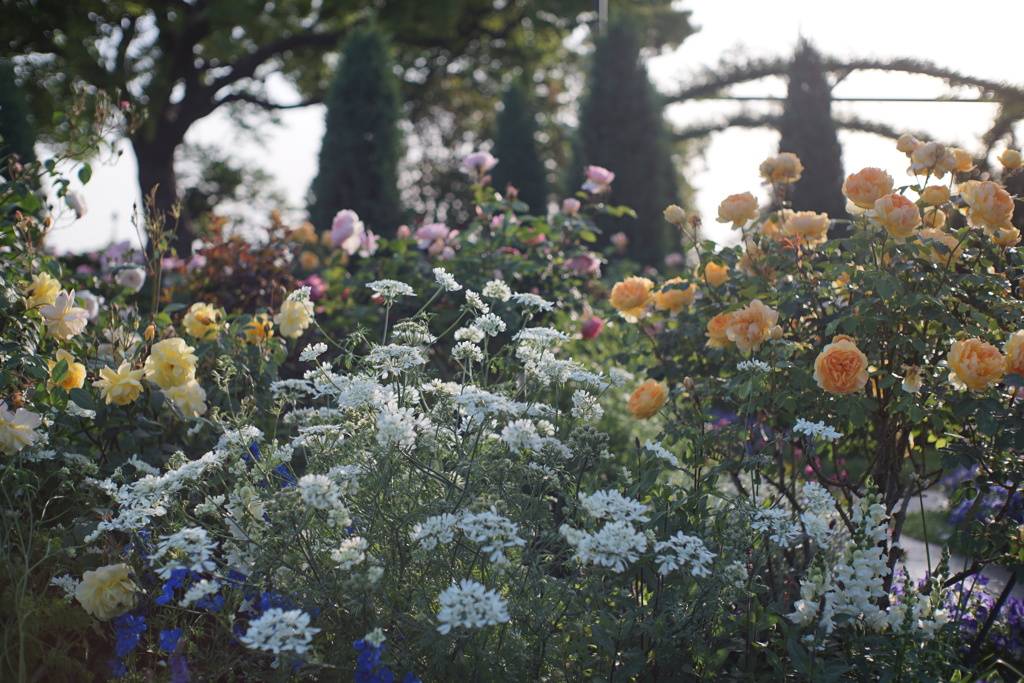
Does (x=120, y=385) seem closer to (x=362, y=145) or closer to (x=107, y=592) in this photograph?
(x=107, y=592)

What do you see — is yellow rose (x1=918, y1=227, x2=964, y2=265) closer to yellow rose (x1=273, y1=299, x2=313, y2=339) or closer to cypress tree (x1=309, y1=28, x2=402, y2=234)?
yellow rose (x1=273, y1=299, x2=313, y2=339)

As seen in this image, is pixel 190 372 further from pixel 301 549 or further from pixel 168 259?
pixel 168 259

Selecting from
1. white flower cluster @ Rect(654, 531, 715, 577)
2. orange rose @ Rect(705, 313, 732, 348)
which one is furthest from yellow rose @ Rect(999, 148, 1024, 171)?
white flower cluster @ Rect(654, 531, 715, 577)

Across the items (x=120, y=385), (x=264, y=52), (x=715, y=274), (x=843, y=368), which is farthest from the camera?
(x=264, y=52)

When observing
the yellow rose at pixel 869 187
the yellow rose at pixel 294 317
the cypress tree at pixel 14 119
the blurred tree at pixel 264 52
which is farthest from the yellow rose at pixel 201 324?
the blurred tree at pixel 264 52

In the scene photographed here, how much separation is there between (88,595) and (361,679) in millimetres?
706

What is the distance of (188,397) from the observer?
2242mm

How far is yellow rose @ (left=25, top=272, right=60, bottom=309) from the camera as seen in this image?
7.14 feet

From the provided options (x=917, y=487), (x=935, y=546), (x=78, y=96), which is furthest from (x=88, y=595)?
(x=935, y=546)

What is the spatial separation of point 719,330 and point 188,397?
171 centimetres

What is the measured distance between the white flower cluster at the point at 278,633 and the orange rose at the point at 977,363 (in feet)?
5.49

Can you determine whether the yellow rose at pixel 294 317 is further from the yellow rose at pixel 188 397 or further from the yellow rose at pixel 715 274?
the yellow rose at pixel 715 274

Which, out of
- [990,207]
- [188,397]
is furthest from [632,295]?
[188,397]

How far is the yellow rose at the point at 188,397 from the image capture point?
221 centimetres
